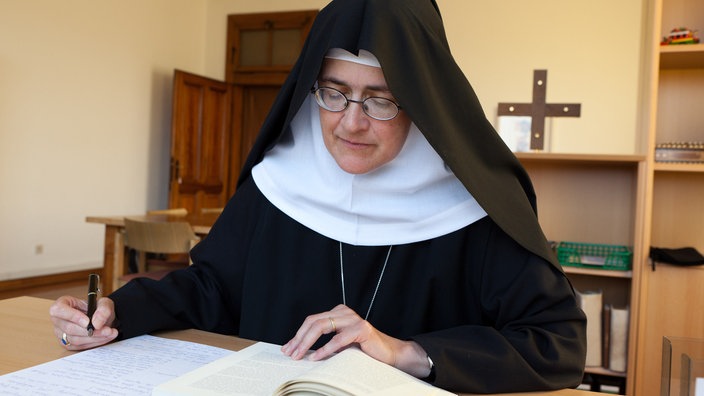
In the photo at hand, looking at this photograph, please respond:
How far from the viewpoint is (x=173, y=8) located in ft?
27.4

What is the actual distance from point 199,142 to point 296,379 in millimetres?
7886

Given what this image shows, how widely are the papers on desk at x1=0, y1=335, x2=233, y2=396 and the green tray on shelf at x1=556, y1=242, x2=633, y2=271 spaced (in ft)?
8.25

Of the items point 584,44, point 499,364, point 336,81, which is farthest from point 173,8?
point 499,364

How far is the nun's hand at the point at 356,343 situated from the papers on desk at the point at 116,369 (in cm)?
19

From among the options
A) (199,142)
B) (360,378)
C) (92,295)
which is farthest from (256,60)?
(360,378)

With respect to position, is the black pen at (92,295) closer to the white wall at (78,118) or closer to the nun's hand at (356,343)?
the nun's hand at (356,343)

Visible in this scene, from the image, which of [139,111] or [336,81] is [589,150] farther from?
[336,81]

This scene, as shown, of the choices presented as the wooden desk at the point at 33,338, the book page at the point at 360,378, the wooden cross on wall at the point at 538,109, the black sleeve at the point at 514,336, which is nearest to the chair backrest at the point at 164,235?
the wooden cross on wall at the point at 538,109

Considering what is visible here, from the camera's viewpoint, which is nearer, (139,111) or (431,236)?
(431,236)

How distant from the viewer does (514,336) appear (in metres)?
1.19

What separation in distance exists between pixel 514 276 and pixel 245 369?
0.57 metres

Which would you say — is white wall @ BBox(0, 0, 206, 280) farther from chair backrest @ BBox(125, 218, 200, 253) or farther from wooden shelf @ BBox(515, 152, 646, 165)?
wooden shelf @ BBox(515, 152, 646, 165)

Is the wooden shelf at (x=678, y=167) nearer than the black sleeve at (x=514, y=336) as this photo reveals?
No

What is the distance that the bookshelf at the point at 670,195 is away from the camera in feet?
10.6
